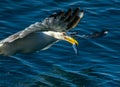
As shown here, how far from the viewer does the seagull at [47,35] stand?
14156 millimetres

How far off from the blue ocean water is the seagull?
0.68 meters

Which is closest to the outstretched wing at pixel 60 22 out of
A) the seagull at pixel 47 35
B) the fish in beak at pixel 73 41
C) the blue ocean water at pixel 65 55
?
the seagull at pixel 47 35

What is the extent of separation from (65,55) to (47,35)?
1.64 m

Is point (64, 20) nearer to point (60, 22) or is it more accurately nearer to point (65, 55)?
point (60, 22)

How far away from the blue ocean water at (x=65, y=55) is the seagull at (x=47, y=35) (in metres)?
0.68

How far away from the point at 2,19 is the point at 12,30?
717 millimetres

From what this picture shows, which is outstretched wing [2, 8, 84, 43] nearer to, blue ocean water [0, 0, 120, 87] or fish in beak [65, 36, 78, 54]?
fish in beak [65, 36, 78, 54]

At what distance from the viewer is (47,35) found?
1454cm

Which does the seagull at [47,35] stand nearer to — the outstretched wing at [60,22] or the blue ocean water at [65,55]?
the outstretched wing at [60,22]

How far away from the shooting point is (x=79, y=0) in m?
19.0

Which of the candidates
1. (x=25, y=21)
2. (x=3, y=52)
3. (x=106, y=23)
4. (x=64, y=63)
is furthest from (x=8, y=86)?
(x=106, y=23)

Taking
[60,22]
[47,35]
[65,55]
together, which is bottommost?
[65,55]

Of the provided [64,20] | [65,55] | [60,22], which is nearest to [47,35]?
[60,22]

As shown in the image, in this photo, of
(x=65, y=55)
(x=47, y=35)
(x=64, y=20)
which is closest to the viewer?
(x=64, y=20)
